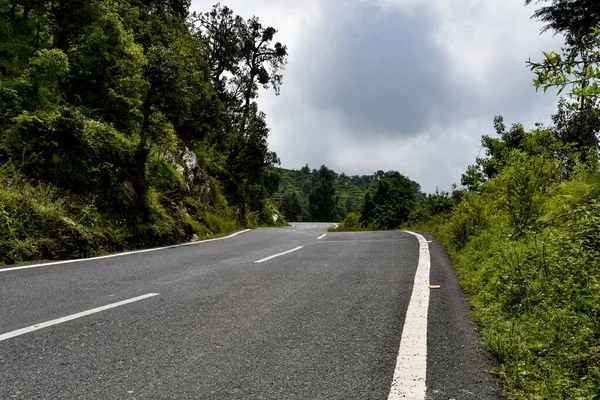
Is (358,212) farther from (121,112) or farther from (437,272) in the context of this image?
(437,272)

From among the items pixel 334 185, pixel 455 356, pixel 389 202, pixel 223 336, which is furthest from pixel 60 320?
pixel 334 185

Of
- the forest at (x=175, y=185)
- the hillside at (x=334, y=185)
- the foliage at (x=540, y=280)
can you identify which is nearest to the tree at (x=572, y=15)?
the forest at (x=175, y=185)

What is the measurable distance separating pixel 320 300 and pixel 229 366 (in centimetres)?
193

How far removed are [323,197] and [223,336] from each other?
78035 mm

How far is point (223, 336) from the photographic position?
10.7 ft

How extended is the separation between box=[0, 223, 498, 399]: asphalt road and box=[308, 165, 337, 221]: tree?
7506 centimetres

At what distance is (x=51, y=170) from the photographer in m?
8.90

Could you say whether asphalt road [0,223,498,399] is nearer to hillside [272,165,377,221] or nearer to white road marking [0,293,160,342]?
white road marking [0,293,160,342]

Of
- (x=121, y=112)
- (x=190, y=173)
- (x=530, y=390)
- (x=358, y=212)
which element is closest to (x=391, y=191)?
(x=358, y=212)

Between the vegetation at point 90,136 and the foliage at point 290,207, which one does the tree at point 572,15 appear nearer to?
the vegetation at point 90,136

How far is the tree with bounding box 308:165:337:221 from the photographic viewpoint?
81000 millimetres

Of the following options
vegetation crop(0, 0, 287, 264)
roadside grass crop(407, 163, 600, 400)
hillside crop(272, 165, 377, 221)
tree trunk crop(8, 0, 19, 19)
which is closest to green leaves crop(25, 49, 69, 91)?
vegetation crop(0, 0, 287, 264)

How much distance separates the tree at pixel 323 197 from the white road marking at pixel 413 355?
7633 cm

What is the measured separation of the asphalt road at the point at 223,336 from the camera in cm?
239
